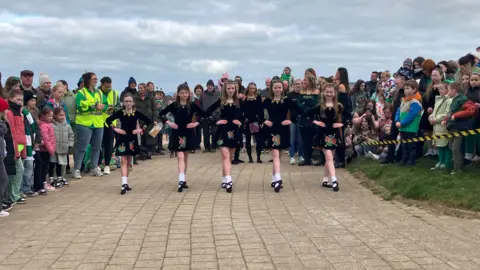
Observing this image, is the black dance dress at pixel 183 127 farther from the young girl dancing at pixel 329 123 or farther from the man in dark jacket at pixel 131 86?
the man in dark jacket at pixel 131 86

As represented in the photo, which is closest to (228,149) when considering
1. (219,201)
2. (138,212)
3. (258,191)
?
(258,191)

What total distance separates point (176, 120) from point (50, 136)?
254 centimetres

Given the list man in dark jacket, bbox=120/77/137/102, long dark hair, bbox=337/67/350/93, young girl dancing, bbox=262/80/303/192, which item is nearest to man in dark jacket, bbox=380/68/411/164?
long dark hair, bbox=337/67/350/93

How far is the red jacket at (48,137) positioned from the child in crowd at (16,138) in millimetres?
1185

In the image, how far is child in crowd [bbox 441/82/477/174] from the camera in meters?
9.41

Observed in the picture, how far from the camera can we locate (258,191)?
31.6ft

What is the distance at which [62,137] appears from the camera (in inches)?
424

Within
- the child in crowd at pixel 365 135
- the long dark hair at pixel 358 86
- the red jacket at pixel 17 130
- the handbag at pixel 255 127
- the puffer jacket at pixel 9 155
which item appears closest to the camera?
the puffer jacket at pixel 9 155

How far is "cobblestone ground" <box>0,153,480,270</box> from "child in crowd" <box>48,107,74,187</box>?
869mm

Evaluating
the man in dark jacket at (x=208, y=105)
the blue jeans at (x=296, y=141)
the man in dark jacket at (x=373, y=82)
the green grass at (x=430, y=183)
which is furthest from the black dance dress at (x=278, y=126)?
the man in dark jacket at (x=208, y=105)

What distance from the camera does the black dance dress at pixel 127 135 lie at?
32.6 feet

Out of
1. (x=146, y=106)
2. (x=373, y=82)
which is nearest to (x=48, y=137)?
(x=146, y=106)

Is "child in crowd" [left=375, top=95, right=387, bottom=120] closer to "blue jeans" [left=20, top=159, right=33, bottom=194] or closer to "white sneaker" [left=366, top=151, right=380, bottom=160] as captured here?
"white sneaker" [left=366, top=151, right=380, bottom=160]

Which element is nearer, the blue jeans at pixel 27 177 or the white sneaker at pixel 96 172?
the blue jeans at pixel 27 177
